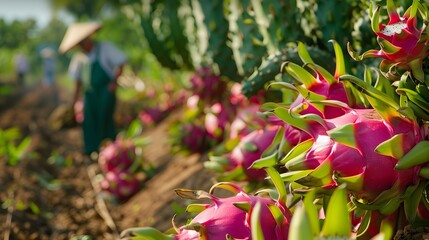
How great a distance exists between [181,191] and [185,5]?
288cm

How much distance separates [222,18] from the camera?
284 centimetres

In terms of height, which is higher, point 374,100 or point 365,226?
point 374,100

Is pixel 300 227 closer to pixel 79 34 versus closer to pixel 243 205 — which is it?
pixel 243 205

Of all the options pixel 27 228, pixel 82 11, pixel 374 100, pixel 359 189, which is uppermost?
pixel 374 100

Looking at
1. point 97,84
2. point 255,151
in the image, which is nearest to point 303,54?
point 255,151

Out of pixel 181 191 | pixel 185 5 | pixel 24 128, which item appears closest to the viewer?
pixel 181 191

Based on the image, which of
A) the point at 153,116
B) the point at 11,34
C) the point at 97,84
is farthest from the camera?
the point at 11,34

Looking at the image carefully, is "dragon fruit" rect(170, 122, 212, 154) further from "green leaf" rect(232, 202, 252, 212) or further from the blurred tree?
the blurred tree

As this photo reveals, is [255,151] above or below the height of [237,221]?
below

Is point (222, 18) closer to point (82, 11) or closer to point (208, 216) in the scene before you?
point (208, 216)

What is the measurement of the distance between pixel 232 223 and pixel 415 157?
0.32 metres

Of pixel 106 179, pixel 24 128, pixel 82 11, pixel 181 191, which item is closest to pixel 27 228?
pixel 106 179

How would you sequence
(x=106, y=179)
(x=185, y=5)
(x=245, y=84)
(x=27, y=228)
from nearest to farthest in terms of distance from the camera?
(x=245, y=84) < (x=27, y=228) < (x=106, y=179) < (x=185, y=5)

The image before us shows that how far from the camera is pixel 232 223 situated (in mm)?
955
